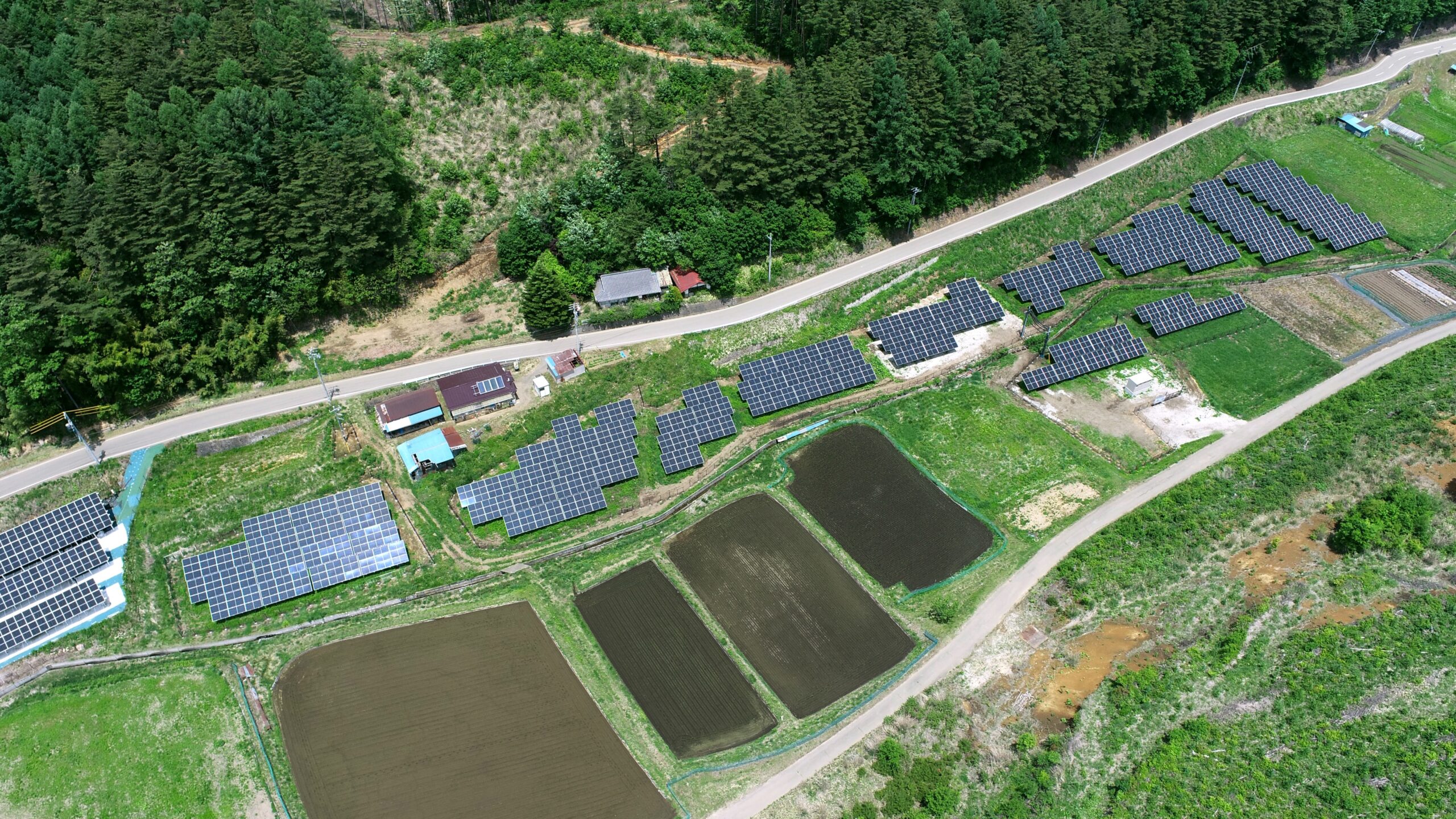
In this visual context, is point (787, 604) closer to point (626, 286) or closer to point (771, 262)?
point (626, 286)

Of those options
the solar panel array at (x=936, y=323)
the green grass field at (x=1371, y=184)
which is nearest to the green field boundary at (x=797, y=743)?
the solar panel array at (x=936, y=323)

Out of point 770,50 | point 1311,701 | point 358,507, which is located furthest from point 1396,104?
point 358,507

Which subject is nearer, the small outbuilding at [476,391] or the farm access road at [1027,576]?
the farm access road at [1027,576]

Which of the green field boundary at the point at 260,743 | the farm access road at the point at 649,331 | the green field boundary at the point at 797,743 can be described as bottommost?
the green field boundary at the point at 797,743

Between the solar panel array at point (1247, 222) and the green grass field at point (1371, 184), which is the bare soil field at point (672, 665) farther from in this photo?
the green grass field at point (1371, 184)

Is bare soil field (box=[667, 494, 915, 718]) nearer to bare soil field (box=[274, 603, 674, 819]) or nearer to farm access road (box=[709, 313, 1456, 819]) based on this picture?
farm access road (box=[709, 313, 1456, 819])

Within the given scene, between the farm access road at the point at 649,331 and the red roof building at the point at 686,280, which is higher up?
the red roof building at the point at 686,280

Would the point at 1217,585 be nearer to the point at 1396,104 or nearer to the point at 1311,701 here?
the point at 1311,701

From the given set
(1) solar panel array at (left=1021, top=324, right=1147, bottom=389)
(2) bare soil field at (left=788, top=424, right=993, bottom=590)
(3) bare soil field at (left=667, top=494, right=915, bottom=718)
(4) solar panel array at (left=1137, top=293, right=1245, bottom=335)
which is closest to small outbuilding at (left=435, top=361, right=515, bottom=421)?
(3) bare soil field at (left=667, top=494, right=915, bottom=718)
